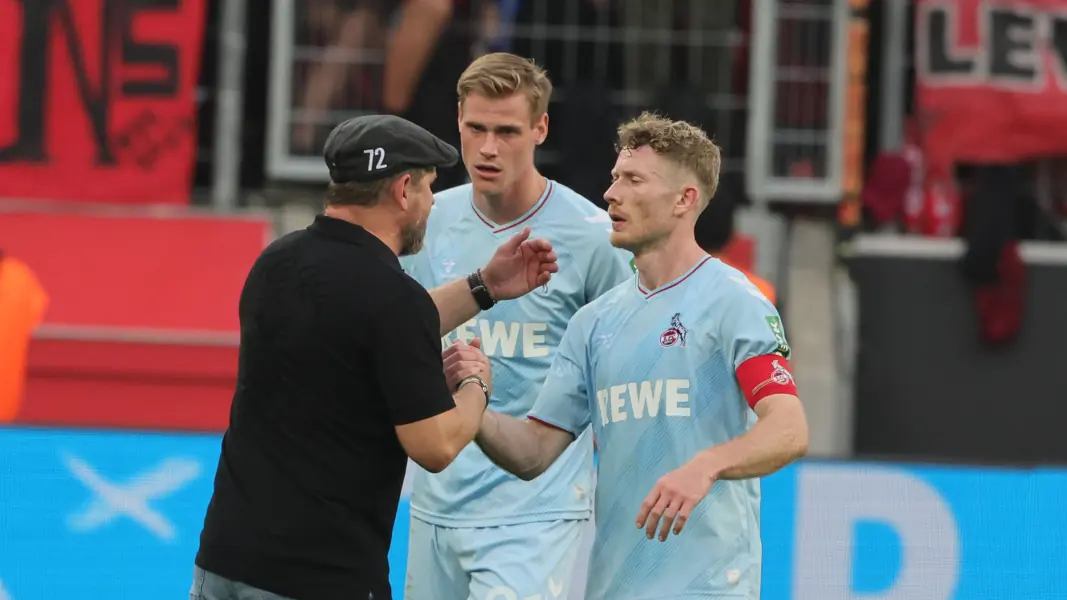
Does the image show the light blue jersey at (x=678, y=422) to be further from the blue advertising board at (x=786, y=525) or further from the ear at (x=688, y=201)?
the blue advertising board at (x=786, y=525)

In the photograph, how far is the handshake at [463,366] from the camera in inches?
171

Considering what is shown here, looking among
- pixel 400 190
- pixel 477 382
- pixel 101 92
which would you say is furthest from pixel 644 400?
pixel 101 92

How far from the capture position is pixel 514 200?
210 inches

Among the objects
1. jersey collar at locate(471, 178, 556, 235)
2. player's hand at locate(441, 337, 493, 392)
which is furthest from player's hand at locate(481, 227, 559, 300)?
jersey collar at locate(471, 178, 556, 235)

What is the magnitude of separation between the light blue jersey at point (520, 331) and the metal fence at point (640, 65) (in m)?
4.45

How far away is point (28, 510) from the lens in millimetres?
6336

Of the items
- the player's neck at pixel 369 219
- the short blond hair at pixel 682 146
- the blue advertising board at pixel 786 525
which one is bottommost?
the blue advertising board at pixel 786 525

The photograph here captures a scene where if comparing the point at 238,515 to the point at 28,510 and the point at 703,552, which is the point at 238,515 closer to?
the point at 703,552

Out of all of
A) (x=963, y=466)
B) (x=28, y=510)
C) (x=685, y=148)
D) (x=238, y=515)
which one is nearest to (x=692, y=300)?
(x=685, y=148)

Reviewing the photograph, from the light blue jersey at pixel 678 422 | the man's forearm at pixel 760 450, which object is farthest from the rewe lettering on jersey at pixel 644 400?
the man's forearm at pixel 760 450

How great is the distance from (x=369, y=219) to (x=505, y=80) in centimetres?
121

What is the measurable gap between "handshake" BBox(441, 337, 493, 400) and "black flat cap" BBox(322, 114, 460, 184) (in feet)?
1.63

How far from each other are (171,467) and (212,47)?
423 cm

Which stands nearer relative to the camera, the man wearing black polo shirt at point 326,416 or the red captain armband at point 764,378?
the man wearing black polo shirt at point 326,416
